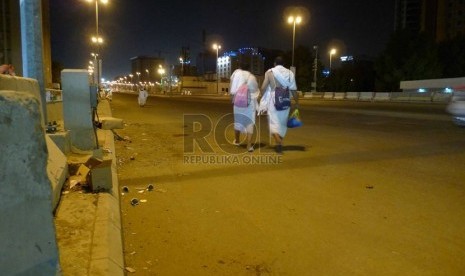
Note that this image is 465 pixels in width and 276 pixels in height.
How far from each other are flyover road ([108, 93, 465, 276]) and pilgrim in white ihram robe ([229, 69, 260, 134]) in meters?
0.62

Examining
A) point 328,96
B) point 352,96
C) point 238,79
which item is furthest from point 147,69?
point 238,79

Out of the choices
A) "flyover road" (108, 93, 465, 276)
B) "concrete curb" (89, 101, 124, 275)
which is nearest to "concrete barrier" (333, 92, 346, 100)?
"flyover road" (108, 93, 465, 276)

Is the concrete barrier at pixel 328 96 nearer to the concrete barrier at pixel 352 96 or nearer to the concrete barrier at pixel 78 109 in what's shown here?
the concrete barrier at pixel 352 96

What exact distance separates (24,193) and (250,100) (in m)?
7.24

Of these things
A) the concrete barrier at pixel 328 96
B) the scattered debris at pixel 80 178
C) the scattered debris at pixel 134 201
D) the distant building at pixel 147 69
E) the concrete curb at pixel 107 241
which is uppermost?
the distant building at pixel 147 69

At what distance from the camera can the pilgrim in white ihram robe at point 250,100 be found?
30.1ft

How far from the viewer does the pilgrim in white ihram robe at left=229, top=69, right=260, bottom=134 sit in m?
9.19

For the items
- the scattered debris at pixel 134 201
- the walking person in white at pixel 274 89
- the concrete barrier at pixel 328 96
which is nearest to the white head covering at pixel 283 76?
the walking person in white at pixel 274 89

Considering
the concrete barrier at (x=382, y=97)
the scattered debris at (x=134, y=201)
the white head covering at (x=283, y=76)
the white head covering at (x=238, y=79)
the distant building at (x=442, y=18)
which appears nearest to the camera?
the scattered debris at (x=134, y=201)

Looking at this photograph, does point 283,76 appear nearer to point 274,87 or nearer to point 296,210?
point 274,87

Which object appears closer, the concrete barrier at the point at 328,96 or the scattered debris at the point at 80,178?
the scattered debris at the point at 80,178

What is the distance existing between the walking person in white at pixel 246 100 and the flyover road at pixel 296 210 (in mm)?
569

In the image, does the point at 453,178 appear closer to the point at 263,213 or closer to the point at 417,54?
the point at 263,213

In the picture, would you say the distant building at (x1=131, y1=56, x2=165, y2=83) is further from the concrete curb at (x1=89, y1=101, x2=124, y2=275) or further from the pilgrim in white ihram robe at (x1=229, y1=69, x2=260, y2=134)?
the concrete curb at (x1=89, y1=101, x2=124, y2=275)
